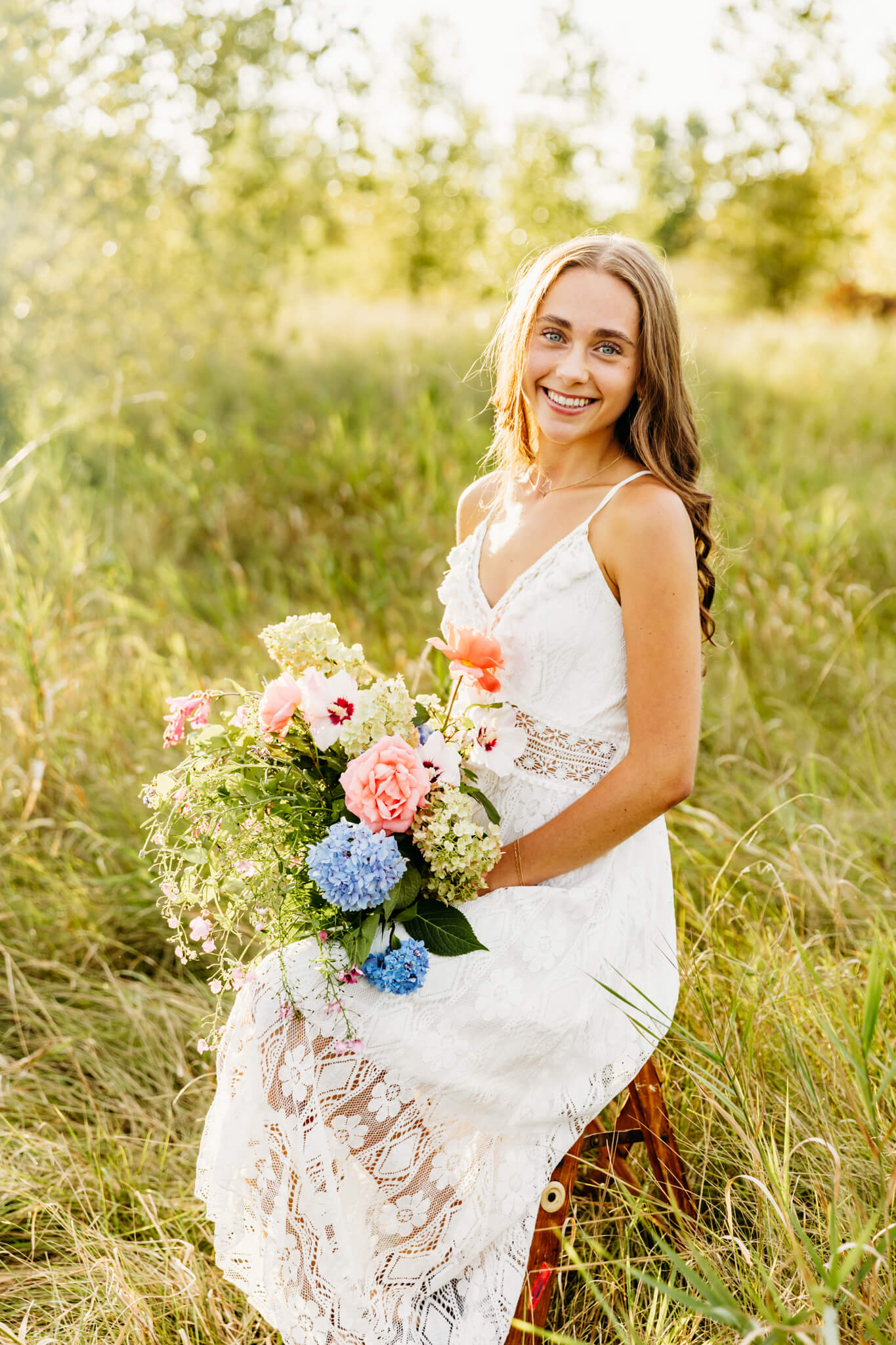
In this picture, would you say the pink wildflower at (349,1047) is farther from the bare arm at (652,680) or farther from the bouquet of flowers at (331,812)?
the bare arm at (652,680)

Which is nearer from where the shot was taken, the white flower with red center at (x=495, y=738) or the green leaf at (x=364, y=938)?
the green leaf at (x=364, y=938)

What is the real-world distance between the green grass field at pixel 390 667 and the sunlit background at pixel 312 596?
17mm

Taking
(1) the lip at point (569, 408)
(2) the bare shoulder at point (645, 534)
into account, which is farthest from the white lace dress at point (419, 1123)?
(1) the lip at point (569, 408)

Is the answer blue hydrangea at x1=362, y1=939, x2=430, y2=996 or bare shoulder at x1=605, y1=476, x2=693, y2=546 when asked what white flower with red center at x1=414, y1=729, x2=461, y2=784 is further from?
bare shoulder at x1=605, y1=476, x2=693, y2=546

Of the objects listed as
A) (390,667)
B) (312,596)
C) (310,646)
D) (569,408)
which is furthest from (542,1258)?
(312,596)

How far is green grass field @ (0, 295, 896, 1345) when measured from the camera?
1.81m

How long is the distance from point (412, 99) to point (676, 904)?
1217 cm

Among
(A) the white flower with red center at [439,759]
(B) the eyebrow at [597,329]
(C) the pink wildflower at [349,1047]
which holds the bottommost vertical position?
(C) the pink wildflower at [349,1047]

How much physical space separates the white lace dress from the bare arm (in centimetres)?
17

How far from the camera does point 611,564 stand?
1.87 meters

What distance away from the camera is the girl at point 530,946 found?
1.64m

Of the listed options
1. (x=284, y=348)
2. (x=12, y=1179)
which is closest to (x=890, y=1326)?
(x=12, y=1179)

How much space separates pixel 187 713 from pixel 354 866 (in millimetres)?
505

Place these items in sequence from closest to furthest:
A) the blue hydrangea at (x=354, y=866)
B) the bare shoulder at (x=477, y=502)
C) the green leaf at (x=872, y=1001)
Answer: the green leaf at (x=872, y=1001) < the blue hydrangea at (x=354, y=866) < the bare shoulder at (x=477, y=502)
